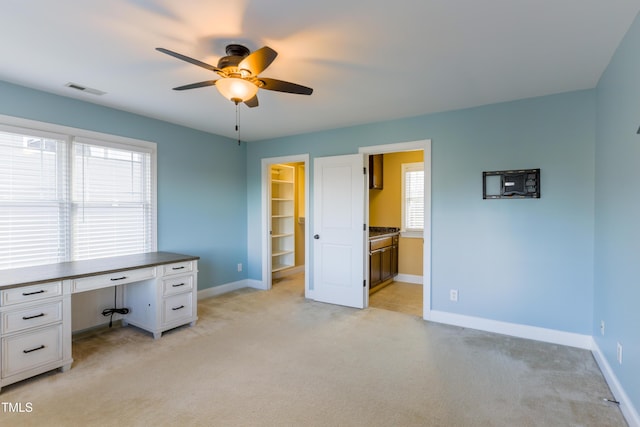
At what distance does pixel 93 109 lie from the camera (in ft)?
11.2

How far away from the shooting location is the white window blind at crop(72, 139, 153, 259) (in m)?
3.35

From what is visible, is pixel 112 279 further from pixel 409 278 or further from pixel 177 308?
pixel 409 278

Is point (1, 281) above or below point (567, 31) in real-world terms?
below

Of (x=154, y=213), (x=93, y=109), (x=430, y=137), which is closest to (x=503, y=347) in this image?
(x=430, y=137)

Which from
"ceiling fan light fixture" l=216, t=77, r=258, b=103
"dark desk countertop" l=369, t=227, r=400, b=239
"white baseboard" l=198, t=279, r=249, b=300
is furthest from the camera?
"dark desk countertop" l=369, t=227, r=400, b=239

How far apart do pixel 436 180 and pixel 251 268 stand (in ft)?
10.7

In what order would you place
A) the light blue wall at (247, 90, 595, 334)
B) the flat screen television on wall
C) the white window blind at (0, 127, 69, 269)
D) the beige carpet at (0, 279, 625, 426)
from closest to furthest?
1. the beige carpet at (0, 279, 625, 426)
2. the white window blind at (0, 127, 69, 269)
3. the light blue wall at (247, 90, 595, 334)
4. the flat screen television on wall

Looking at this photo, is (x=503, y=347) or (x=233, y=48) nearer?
(x=233, y=48)

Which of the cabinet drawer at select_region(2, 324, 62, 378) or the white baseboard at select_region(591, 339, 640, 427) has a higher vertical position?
the cabinet drawer at select_region(2, 324, 62, 378)

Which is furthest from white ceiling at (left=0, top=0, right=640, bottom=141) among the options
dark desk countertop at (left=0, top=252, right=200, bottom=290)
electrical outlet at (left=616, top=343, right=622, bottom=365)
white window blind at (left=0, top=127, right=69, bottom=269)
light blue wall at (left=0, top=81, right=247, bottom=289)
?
electrical outlet at (left=616, top=343, right=622, bottom=365)

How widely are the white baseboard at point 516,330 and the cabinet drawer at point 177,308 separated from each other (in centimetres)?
275

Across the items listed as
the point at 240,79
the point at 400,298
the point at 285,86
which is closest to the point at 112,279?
the point at 240,79

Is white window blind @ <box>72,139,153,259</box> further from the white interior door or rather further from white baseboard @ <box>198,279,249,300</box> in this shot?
the white interior door

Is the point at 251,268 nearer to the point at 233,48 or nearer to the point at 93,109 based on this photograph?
the point at 93,109
